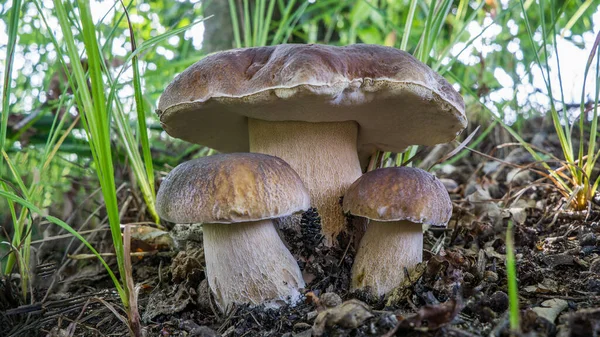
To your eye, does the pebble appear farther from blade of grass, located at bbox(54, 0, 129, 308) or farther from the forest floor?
blade of grass, located at bbox(54, 0, 129, 308)

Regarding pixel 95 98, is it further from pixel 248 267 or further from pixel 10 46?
pixel 248 267

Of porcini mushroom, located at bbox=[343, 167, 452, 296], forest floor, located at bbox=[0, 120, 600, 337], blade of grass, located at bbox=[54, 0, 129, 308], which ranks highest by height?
blade of grass, located at bbox=[54, 0, 129, 308]

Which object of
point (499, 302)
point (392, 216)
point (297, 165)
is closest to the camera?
point (499, 302)

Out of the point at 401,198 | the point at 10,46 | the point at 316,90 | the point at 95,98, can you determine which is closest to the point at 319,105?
the point at 316,90

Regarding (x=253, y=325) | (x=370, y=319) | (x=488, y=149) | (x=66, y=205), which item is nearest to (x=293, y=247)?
(x=253, y=325)

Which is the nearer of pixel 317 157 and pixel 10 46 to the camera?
pixel 10 46

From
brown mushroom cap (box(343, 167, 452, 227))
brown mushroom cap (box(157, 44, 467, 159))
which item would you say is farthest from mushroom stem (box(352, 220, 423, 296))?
brown mushroom cap (box(157, 44, 467, 159))

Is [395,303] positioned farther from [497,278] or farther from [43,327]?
[43,327]

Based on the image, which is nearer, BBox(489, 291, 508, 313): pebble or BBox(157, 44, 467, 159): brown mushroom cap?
BBox(489, 291, 508, 313): pebble
